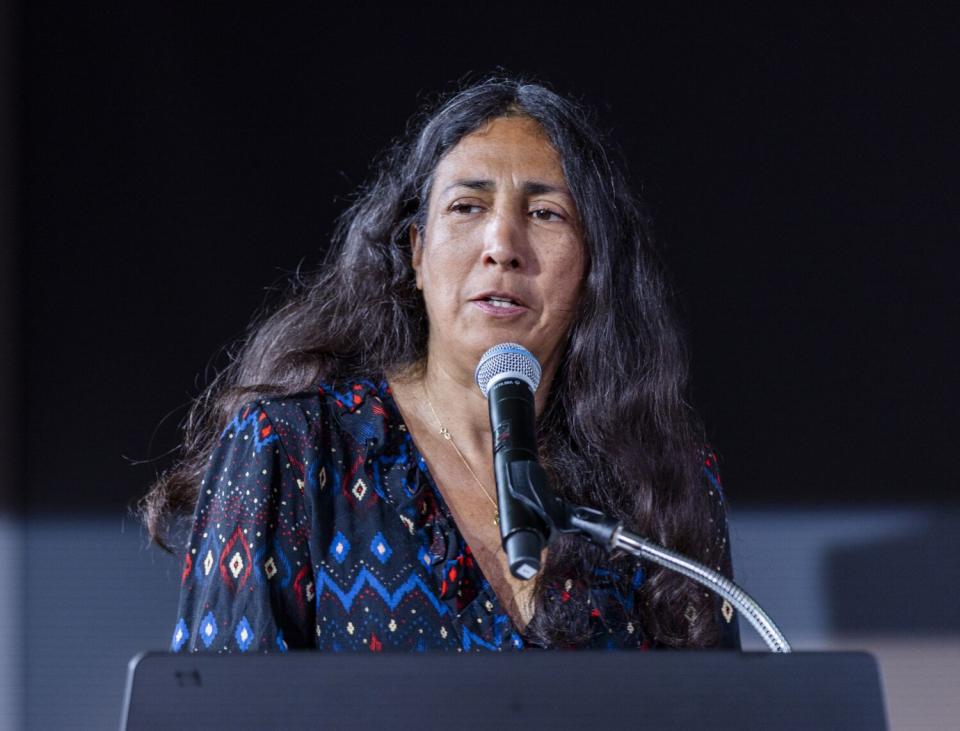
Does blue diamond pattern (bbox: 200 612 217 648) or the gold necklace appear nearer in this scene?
blue diamond pattern (bbox: 200 612 217 648)

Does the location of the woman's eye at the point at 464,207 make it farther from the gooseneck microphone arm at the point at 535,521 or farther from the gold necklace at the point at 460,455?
the gooseneck microphone arm at the point at 535,521

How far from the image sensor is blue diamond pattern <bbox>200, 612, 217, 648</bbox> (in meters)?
1.42

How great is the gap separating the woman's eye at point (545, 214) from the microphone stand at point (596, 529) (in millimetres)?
814

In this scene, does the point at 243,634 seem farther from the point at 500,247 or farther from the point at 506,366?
the point at 500,247

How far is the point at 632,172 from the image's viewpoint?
8.63 feet

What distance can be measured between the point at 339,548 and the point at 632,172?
133 centimetres

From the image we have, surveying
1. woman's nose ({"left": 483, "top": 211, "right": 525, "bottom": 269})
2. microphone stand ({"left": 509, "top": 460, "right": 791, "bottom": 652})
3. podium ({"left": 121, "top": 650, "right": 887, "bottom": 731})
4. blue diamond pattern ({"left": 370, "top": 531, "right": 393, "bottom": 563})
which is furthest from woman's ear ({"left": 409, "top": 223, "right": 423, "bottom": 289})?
podium ({"left": 121, "top": 650, "right": 887, "bottom": 731})

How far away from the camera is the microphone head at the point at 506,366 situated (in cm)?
120

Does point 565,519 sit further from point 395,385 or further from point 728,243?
point 728,243

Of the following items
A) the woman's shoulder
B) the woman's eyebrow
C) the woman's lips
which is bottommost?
the woman's shoulder

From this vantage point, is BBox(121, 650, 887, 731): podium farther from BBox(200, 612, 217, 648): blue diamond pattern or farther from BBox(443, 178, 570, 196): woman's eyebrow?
BBox(443, 178, 570, 196): woman's eyebrow

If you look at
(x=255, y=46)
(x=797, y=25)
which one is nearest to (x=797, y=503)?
→ (x=797, y=25)

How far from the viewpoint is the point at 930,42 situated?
2.72 meters

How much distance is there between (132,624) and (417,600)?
112cm
